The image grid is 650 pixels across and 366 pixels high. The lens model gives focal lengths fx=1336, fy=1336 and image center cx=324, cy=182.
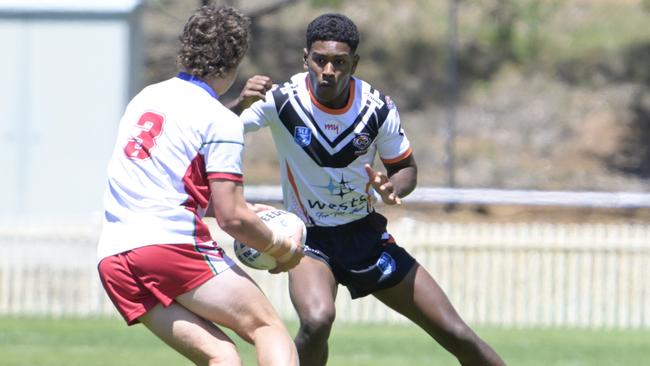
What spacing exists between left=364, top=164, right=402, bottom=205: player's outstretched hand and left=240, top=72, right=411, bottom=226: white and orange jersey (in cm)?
41

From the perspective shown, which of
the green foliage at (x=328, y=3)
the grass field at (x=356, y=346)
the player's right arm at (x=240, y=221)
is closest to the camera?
the player's right arm at (x=240, y=221)

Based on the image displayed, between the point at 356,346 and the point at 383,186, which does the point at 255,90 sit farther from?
the point at 356,346

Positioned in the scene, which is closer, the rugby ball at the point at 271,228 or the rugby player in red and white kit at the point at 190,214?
the rugby player in red and white kit at the point at 190,214

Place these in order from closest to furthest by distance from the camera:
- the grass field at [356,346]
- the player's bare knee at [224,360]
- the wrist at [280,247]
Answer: the player's bare knee at [224,360]
the wrist at [280,247]
the grass field at [356,346]

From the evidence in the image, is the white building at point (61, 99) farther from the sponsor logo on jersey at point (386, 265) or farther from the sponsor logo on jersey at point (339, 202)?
the sponsor logo on jersey at point (386, 265)

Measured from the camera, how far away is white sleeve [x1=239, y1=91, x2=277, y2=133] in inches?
261

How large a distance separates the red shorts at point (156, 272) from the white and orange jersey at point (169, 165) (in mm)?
41

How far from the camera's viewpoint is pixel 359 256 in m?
6.63

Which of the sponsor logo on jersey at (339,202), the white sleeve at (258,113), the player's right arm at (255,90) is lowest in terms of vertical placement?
the sponsor logo on jersey at (339,202)

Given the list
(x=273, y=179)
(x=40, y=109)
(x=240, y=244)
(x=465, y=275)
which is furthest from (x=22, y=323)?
(x=240, y=244)

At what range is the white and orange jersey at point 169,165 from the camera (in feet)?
16.9

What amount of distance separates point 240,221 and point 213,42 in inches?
28.7

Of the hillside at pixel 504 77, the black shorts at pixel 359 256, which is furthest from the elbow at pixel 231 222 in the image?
the hillside at pixel 504 77

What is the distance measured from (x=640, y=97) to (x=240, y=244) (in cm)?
1640
